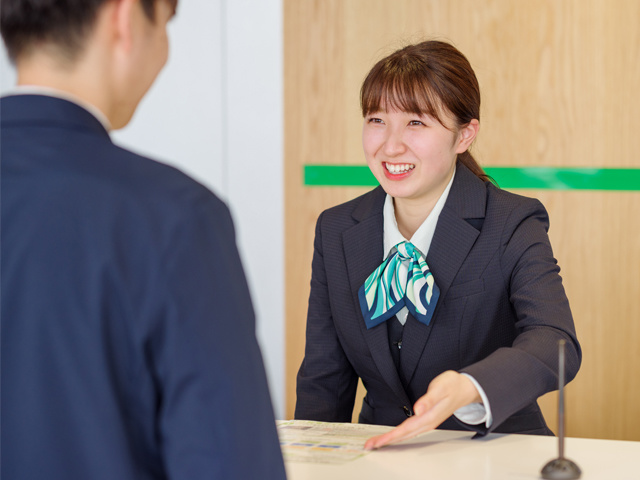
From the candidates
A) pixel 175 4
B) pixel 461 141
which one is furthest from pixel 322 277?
pixel 175 4

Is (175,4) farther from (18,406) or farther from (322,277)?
(322,277)

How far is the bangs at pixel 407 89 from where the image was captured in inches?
71.6

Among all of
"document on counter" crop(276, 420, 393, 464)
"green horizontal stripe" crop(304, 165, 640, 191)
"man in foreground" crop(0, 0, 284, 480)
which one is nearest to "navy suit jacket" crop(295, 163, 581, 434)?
"document on counter" crop(276, 420, 393, 464)

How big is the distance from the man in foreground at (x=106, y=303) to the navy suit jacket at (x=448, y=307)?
93cm

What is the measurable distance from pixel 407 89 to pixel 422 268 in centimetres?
43

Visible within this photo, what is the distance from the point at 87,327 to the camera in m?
0.74

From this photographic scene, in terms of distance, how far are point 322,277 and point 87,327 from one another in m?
1.28

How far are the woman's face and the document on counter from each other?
595 mm

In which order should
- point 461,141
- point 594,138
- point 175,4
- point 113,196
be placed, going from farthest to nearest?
1. point 594,138
2. point 461,141
3. point 175,4
4. point 113,196

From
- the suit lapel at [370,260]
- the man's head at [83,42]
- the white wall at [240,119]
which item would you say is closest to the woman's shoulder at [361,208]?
the suit lapel at [370,260]

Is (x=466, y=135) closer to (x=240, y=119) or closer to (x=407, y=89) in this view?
(x=407, y=89)

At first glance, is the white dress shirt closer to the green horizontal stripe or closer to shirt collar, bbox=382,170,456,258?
shirt collar, bbox=382,170,456,258

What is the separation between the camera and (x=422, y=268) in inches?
70.3

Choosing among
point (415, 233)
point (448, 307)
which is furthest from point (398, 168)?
point (448, 307)
